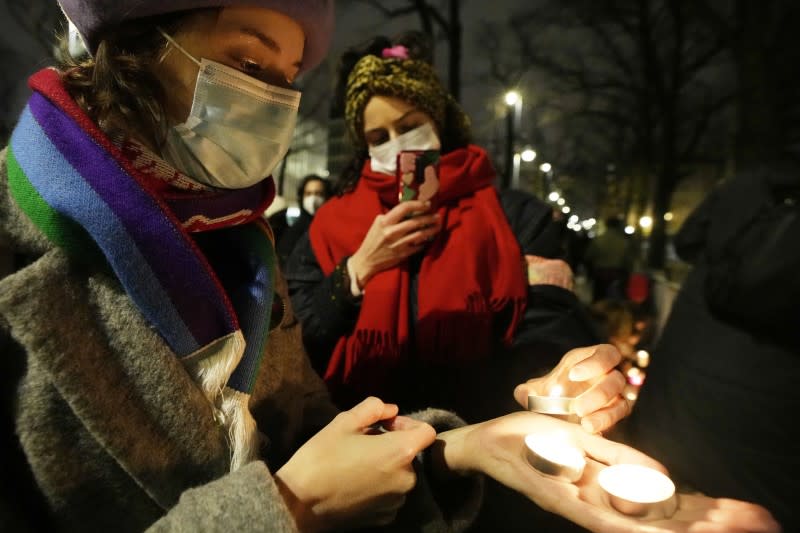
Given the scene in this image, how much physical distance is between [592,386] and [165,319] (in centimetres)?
94

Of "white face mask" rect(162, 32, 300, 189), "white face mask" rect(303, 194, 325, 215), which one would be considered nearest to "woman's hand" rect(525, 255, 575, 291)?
"white face mask" rect(162, 32, 300, 189)

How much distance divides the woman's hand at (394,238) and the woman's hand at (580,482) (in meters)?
0.78

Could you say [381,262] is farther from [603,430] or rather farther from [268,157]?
[603,430]

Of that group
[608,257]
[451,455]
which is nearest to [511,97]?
[608,257]

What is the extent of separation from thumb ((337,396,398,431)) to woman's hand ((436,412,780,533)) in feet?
0.86

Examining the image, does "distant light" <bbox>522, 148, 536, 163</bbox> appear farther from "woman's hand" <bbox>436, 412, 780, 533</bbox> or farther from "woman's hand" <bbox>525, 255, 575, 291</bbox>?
"woman's hand" <bbox>436, 412, 780, 533</bbox>

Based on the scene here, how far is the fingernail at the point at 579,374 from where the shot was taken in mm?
1252

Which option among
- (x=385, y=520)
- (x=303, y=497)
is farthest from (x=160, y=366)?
(x=385, y=520)

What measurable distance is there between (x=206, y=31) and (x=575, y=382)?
1196mm

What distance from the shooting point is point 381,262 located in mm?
2068

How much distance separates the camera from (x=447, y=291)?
2.04 m

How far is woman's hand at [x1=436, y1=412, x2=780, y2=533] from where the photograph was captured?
888 mm

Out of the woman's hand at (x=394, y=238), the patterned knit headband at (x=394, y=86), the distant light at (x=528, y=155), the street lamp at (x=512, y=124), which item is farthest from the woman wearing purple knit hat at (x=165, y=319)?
the distant light at (x=528, y=155)

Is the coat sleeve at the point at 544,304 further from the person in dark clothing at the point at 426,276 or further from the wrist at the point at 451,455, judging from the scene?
the wrist at the point at 451,455
